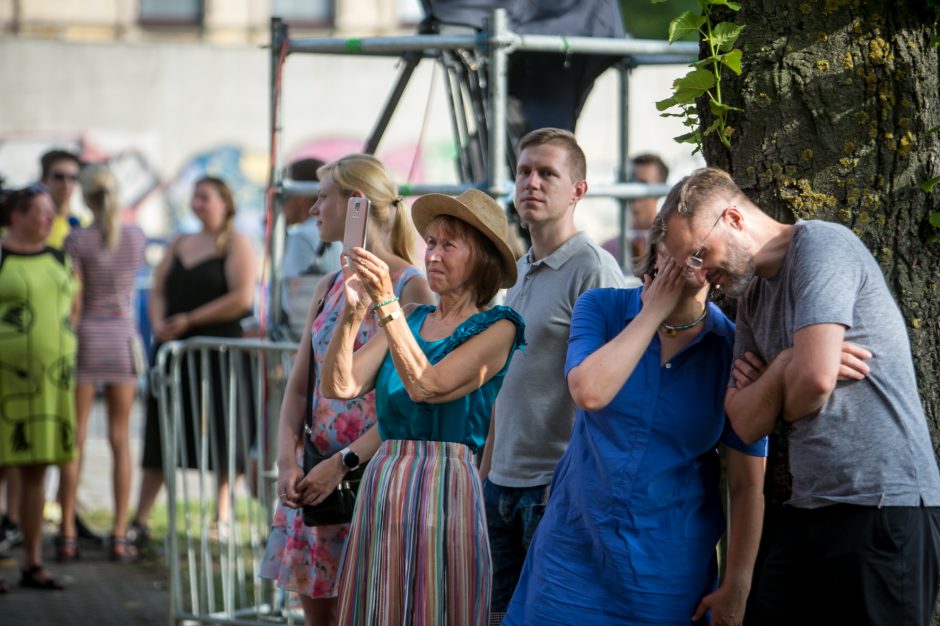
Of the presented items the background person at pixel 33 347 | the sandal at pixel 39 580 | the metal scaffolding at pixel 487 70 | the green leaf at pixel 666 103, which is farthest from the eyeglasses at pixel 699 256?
the background person at pixel 33 347

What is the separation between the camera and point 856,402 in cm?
330

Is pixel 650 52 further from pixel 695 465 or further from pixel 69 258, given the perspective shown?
pixel 69 258

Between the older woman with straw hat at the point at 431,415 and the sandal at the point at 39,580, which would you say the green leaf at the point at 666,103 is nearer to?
the older woman with straw hat at the point at 431,415

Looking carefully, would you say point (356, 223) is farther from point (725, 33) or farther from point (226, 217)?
point (226, 217)

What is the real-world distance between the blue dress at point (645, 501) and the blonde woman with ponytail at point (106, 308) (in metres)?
5.25

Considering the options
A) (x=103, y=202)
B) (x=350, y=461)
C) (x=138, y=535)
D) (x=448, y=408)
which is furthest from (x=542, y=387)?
(x=103, y=202)

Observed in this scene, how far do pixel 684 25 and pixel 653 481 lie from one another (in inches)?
53.2

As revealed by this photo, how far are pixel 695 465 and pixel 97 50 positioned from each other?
72.4 ft

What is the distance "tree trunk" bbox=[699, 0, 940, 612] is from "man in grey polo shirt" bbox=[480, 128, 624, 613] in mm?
790

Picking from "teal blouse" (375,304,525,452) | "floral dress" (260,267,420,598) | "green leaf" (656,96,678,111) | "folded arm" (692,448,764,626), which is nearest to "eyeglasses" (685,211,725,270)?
"folded arm" (692,448,764,626)

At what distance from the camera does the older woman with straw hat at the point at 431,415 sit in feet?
13.0

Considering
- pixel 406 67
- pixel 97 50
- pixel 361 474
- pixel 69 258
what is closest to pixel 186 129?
pixel 97 50

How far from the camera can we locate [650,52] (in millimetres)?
5598

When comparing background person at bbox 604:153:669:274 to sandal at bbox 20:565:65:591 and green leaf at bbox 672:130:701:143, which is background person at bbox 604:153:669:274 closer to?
sandal at bbox 20:565:65:591
